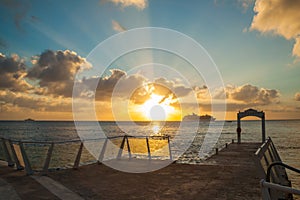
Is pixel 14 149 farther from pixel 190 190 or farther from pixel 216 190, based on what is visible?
pixel 216 190

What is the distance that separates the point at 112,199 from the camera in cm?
Result: 634

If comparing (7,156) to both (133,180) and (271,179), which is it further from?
(271,179)

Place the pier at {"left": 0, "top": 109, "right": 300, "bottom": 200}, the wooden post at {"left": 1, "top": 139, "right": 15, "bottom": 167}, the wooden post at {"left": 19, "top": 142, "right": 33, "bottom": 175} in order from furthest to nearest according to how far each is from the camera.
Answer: the wooden post at {"left": 1, "top": 139, "right": 15, "bottom": 167}, the wooden post at {"left": 19, "top": 142, "right": 33, "bottom": 175}, the pier at {"left": 0, "top": 109, "right": 300, "bottom": 200}

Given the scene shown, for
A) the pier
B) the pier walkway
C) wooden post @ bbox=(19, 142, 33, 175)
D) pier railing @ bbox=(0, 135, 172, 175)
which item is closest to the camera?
the pier

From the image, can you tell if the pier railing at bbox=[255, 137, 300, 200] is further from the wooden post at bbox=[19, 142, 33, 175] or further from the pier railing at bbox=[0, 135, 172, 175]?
the wooden post at bbox=[19, 142, 33, 175]

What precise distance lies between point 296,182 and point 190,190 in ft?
39.4

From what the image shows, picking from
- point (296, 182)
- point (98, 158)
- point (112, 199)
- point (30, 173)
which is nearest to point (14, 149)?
point (30, 173)

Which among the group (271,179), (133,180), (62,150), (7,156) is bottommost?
(133,180)

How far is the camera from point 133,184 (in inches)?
311

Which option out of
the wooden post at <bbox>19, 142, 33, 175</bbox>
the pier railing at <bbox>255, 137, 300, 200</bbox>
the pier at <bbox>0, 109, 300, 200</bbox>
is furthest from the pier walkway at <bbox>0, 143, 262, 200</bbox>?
the pier railing at <bbox>255, 137, 300, 200</bbox>

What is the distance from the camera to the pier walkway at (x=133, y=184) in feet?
21.9

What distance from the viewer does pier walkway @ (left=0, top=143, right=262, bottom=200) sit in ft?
21.9

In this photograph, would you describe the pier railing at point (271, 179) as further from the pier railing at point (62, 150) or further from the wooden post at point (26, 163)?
the wooden post at point (26, 163)

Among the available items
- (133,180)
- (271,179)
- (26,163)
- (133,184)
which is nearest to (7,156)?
(26,163)
